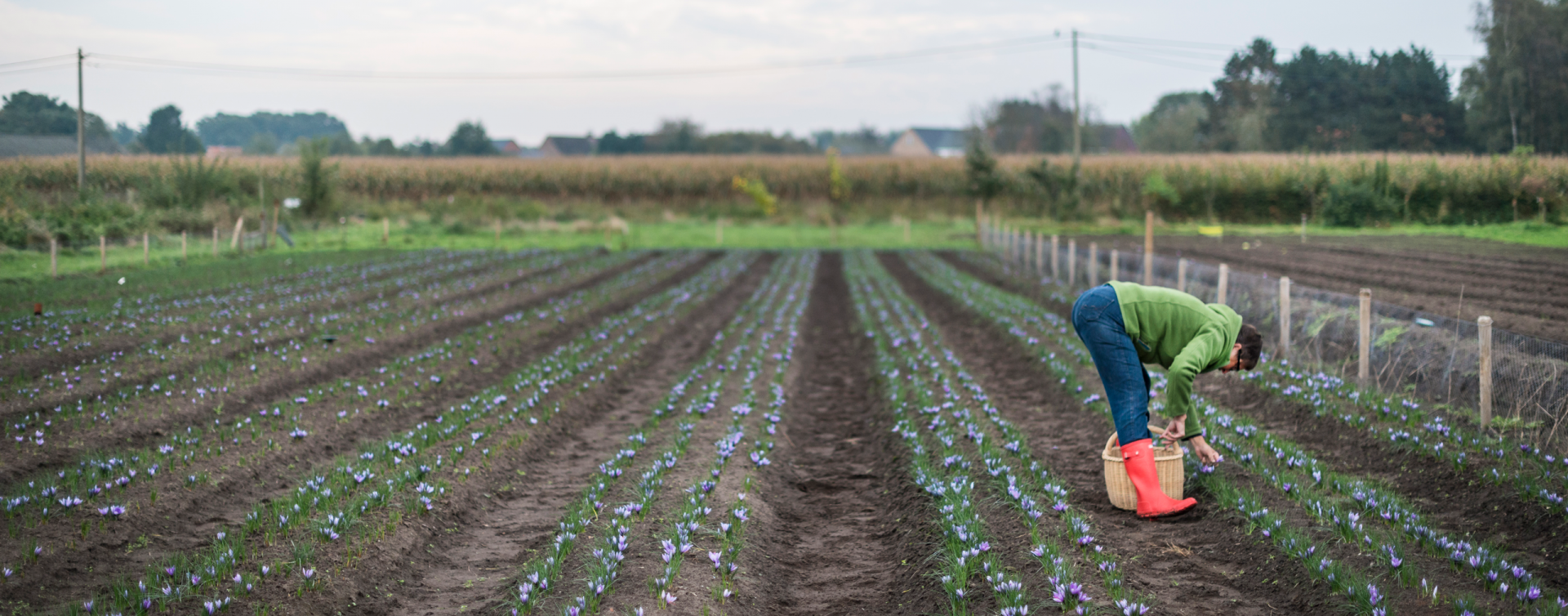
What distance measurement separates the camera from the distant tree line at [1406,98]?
46.3 ft

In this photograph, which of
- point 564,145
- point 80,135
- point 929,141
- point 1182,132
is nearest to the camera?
point 80,135

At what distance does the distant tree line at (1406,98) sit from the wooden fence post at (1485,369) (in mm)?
9013

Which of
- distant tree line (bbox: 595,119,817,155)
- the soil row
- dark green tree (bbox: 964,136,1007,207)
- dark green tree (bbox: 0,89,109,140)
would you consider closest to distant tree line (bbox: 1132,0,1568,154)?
dark green tree (bbox: 964,136,1007,207)

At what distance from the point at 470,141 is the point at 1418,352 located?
262ft

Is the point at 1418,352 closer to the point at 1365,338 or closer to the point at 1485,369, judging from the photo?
the point at 1365,338

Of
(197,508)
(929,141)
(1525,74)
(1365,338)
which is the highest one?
(929,141)

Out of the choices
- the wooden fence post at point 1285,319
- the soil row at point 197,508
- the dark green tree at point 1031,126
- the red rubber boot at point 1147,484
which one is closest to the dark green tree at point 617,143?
the dark green tree at point 1031,126

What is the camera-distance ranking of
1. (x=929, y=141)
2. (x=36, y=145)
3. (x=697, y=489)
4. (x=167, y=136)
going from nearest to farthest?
1. (x=697, y=489)
2. (x=36, y=145)
3. (x=167, y=136)
4. (x=929, y=141)

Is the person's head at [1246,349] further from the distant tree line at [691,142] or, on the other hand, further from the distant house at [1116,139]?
the distant house at [1116,139]

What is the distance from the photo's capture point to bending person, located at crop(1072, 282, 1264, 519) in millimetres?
5859

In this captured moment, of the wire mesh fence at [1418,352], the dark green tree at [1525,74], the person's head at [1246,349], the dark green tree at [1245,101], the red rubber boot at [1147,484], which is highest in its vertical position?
the dark green tree at [1245,101]

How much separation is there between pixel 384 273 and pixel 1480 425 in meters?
24.0

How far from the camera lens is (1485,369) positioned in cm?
761

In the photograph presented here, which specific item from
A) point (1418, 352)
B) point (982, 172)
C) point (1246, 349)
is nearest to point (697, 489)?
point (1246, 349)
